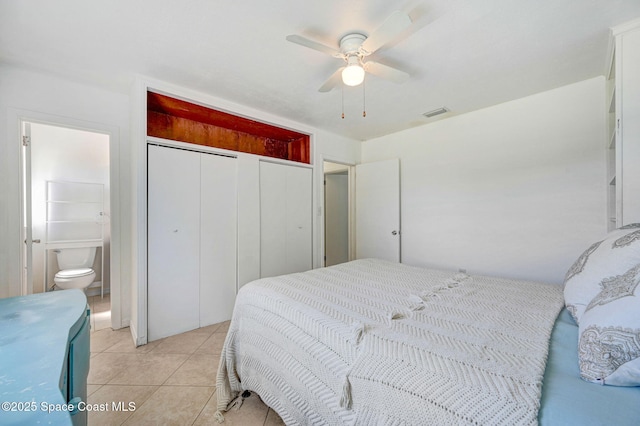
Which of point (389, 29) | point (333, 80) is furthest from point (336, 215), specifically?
point (389, 29)

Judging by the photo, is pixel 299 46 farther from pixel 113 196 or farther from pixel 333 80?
pixel 113 196

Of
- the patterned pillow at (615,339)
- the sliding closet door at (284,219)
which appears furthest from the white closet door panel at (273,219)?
the patterned pillow at (615,339)

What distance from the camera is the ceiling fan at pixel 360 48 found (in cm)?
143

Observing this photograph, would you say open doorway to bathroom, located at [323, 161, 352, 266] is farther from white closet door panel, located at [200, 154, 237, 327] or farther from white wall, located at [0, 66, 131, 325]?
white wall, located at [0, 66, 131, 325]

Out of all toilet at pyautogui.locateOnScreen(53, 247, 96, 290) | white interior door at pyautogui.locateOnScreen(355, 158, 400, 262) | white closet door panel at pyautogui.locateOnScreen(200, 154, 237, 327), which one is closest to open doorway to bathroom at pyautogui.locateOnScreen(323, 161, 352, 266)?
white interior door at pyautogui.locateOnScreen(355, 158, 400, 262)

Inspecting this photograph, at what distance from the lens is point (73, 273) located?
322cm

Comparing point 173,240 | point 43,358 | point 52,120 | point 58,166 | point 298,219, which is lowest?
point 43,358

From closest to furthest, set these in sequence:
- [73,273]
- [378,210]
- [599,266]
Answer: [599,266]
[73,273]
[378,210]

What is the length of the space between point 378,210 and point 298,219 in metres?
1.26

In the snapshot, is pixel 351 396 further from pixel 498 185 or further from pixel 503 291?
pixel 498 185

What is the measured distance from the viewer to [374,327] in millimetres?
1143

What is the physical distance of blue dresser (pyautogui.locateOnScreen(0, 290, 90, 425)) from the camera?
0.49 m

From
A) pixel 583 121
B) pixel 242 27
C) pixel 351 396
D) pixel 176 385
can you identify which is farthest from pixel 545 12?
pixel 176 385

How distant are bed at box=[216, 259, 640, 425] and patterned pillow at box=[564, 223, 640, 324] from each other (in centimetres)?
12
